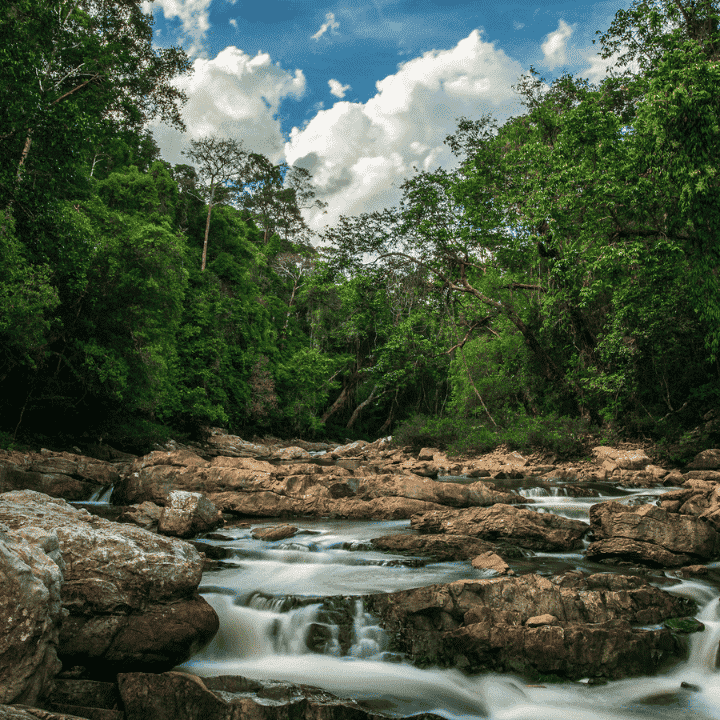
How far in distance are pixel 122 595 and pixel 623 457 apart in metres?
14.9

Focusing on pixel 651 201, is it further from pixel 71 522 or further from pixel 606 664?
pixel 71 522

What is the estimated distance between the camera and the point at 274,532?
Result: 28.1 feet

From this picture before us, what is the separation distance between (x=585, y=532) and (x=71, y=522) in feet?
24.0

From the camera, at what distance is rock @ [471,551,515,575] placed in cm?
645

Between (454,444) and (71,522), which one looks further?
(454,444)

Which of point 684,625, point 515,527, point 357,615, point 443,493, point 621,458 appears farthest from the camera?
point 621,458

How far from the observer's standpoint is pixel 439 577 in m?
6.59

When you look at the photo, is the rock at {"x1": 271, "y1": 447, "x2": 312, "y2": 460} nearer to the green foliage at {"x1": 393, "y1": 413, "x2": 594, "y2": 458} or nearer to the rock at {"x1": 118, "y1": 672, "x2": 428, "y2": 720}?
the green foliage at {"x1": 393, "y1": 413, "x2": 594, "y2": 458}

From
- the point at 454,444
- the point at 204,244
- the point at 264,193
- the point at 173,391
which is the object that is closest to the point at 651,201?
the point at 454,444

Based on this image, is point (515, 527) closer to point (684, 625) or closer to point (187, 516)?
point (684, 625)

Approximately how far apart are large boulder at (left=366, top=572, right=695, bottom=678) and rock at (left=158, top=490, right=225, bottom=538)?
414cm

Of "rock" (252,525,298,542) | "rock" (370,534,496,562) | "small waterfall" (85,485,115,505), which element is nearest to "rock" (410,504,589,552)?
"rock" (370,534,496,562)

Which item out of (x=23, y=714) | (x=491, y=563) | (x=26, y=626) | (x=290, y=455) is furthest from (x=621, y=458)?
(x=290, y=455)

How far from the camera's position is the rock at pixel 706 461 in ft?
42.2
